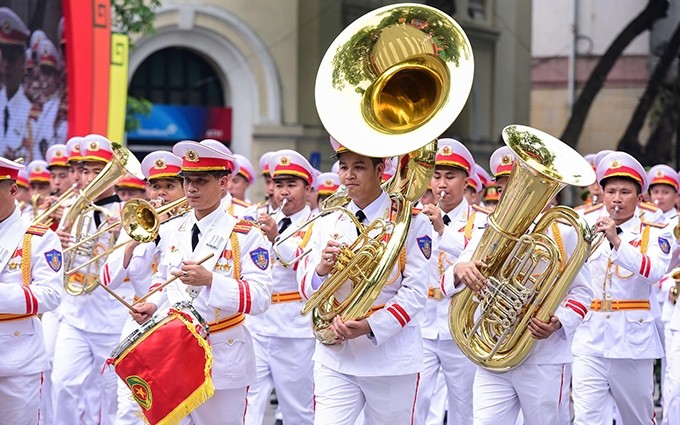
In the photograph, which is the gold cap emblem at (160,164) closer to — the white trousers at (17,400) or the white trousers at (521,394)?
the white trousers at (17,400)

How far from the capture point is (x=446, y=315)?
10.2 m

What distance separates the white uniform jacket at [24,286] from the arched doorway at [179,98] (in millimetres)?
19648

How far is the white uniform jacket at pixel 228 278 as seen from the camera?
764 cm

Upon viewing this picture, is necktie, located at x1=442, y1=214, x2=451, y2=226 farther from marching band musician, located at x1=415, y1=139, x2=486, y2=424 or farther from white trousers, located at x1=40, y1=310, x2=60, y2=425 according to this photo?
white trousers, located at x1=40, y1=310, x2=60, y2=425

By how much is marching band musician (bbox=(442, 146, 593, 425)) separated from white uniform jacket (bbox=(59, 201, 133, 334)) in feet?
11.4

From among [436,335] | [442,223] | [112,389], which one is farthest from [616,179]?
[112,389]

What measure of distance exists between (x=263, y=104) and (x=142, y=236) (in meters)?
20.9

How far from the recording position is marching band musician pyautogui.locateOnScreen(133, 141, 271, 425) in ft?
25.1

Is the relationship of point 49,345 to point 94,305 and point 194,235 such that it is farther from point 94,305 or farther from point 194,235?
point 194,235

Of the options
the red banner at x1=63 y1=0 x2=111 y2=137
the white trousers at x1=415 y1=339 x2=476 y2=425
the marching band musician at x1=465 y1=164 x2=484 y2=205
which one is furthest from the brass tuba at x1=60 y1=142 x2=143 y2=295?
the red banner at x1=63 y1=0 x2=111 y2=137

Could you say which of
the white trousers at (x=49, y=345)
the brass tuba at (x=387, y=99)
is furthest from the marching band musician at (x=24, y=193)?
the brass tuba at (x=387, y=99)

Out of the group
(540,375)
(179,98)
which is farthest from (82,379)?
(179,98)

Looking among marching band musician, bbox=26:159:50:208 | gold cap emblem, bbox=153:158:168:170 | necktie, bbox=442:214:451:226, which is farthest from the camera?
marching band musician, bbox=26:159:50:208

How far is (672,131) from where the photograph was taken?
2788 centimetres
